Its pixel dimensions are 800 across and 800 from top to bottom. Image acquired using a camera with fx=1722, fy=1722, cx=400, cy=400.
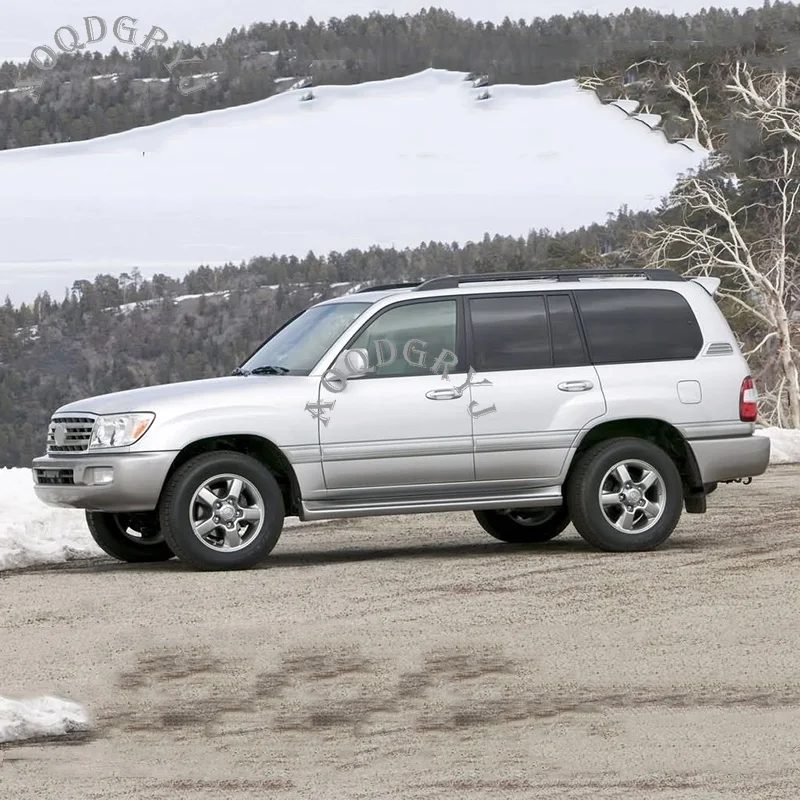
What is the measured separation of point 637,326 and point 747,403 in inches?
38.9

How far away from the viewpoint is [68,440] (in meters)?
12.0

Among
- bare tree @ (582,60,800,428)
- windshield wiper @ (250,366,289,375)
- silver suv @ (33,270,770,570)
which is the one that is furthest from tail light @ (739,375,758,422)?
bare tree @ (582,60,800,428)

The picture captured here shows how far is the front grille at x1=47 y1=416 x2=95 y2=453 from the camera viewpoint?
465 inches

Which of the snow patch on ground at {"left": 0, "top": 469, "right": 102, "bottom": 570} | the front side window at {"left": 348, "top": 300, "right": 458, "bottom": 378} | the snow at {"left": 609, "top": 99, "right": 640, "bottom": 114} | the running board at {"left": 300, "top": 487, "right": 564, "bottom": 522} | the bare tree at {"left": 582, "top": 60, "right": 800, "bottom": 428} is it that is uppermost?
the snow at {"left": 609, "top": 99, "right": 640, "bottom": 114}

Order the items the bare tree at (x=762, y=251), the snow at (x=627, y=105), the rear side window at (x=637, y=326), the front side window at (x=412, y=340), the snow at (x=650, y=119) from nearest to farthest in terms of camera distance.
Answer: the front side window at (x=412, y=340) < the rear side window at (x=637, y=326) < the bare tree at (x=762, y=251) < the snow at (x=627, y=105) < the snow at (x=650, y=119)

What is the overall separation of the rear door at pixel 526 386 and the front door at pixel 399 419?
159 mm

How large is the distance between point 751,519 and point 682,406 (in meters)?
3.06

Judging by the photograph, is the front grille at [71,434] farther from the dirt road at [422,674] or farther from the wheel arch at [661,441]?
the wheel arch at [661,441]

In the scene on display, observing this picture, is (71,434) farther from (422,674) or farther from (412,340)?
(422,674)

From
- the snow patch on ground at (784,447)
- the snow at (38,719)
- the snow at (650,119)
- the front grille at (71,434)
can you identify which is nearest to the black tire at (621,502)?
the front grille at (71,434)

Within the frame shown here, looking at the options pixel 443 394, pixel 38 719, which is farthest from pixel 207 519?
pixel 38 719

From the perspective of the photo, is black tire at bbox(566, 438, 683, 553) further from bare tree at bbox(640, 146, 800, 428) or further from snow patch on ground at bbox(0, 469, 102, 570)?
bare tree at bbox(640, 146, 800, 428)

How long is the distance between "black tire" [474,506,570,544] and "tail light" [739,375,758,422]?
1741 mm

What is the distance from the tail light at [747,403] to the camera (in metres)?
12.7
